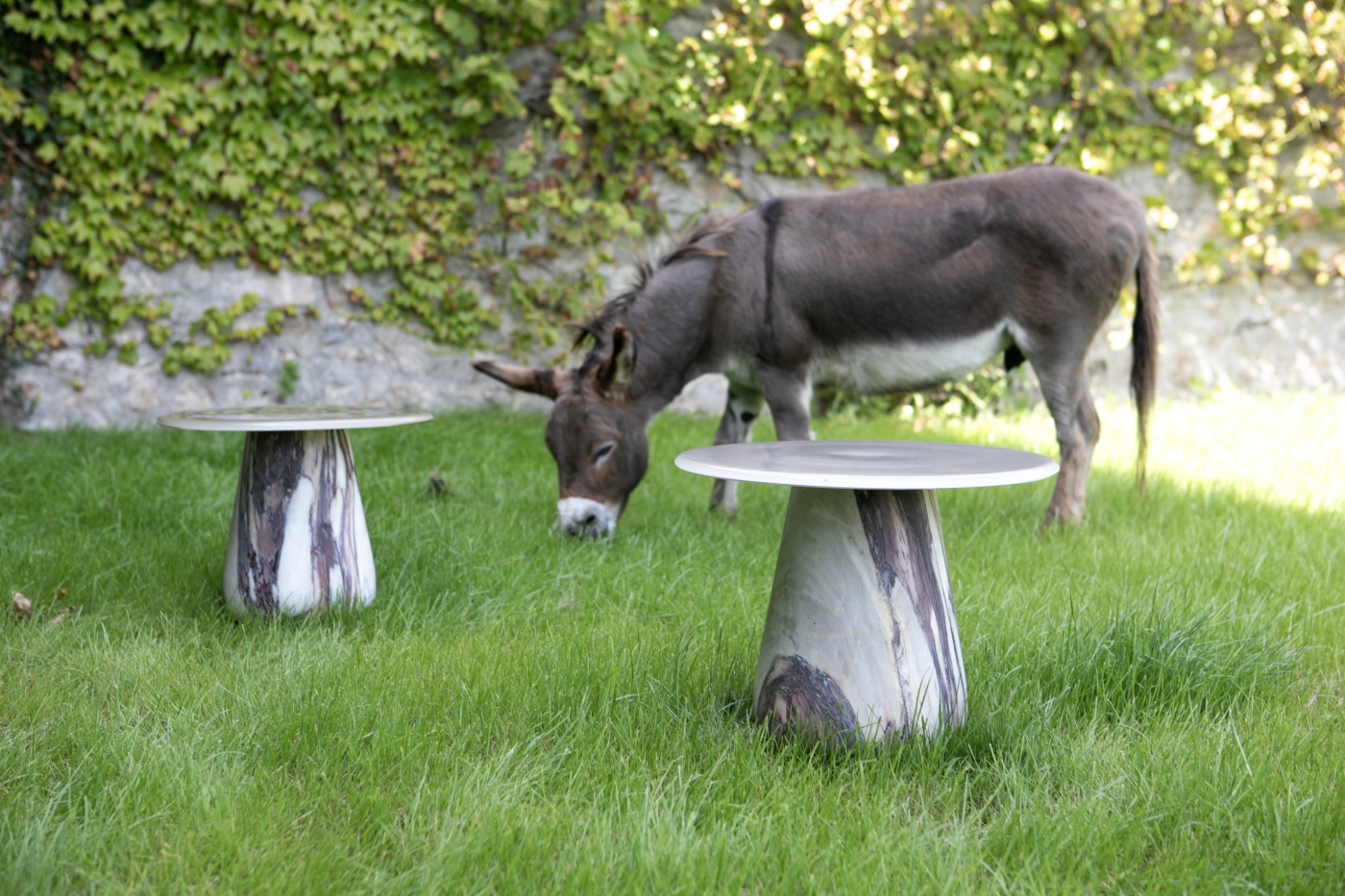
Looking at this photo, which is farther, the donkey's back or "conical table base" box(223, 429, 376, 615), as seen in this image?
the donkey's back

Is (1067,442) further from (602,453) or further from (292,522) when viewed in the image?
(292,522)

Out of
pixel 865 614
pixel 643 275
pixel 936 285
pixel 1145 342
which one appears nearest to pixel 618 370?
pixel 643 275

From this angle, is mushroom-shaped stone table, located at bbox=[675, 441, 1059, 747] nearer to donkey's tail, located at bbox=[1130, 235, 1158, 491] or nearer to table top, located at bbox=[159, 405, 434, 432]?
table top, located at bbox=[159, 405, 434, 432]

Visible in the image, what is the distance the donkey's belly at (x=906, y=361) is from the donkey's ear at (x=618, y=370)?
85 cm

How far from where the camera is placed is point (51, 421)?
5887 millimetres

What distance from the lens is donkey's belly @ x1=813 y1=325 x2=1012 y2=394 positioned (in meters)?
3.86

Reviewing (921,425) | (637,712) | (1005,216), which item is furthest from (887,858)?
(921,425)

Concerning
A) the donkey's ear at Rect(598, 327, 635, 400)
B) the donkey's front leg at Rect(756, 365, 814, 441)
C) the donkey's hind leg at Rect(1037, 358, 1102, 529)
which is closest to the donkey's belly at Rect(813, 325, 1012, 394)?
the donkey's front leg at Rect(756, 365, 814, 441)

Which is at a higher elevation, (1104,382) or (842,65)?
(842,65)

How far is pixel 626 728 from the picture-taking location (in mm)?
2006

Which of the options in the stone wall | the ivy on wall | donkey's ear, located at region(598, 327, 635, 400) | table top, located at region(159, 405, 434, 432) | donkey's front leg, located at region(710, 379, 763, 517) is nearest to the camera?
table top, located at region(159, 405, 434, 432)

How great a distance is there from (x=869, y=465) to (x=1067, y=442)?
2.52m

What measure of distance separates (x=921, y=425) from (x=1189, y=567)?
3197 mm

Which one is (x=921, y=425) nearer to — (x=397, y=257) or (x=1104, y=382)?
(x=1104, y=382)
